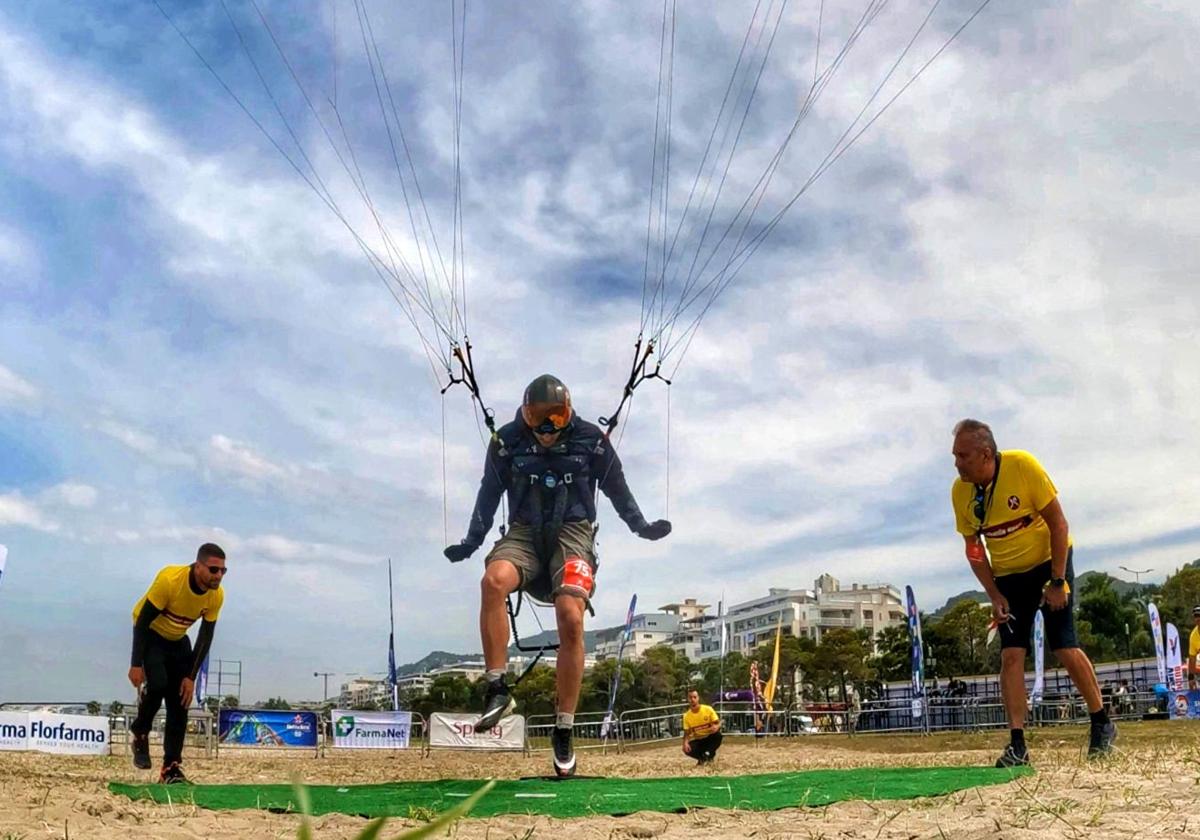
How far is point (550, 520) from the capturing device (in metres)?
6.42

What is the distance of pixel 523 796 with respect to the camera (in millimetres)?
4590

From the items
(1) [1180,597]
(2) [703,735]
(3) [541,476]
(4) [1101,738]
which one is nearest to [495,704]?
(3) [541,476]

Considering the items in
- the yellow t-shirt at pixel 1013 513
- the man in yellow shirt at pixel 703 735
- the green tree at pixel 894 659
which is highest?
the yellow t-shirt at pixel 1013 513

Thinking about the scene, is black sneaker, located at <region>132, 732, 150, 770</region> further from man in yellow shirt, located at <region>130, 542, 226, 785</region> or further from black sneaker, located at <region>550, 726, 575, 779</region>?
black sneaker, located at <region>550, 726, 575, 779</region>

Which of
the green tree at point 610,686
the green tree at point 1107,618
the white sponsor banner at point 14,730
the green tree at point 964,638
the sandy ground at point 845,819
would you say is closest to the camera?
the sandy ground at point 845,819

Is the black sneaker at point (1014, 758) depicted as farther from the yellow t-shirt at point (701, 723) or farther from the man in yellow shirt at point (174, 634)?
the yellow t-shirt at point (701, 723)

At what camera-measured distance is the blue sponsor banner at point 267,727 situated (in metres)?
22.5

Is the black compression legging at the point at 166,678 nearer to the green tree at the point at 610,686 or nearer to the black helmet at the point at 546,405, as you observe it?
the black helmet at the point at 546,405

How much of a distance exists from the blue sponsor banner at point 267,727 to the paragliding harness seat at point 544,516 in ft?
59.8

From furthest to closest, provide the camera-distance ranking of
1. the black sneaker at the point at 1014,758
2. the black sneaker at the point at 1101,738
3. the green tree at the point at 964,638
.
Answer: the green tree at the point at 964,638 → the black sneaker at the point at 1101,738 → the black sneaker at the point at 1014,758

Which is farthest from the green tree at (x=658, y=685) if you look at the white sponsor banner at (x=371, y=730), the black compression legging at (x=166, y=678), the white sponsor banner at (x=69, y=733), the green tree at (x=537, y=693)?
the black compression legging at (x=166, y=678)

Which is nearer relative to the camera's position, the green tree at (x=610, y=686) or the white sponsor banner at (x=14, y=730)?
the white sponsor banner at (x=14, y=730)

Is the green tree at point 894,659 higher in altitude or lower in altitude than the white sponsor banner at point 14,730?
lower

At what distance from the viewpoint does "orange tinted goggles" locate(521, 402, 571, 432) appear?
641cm
